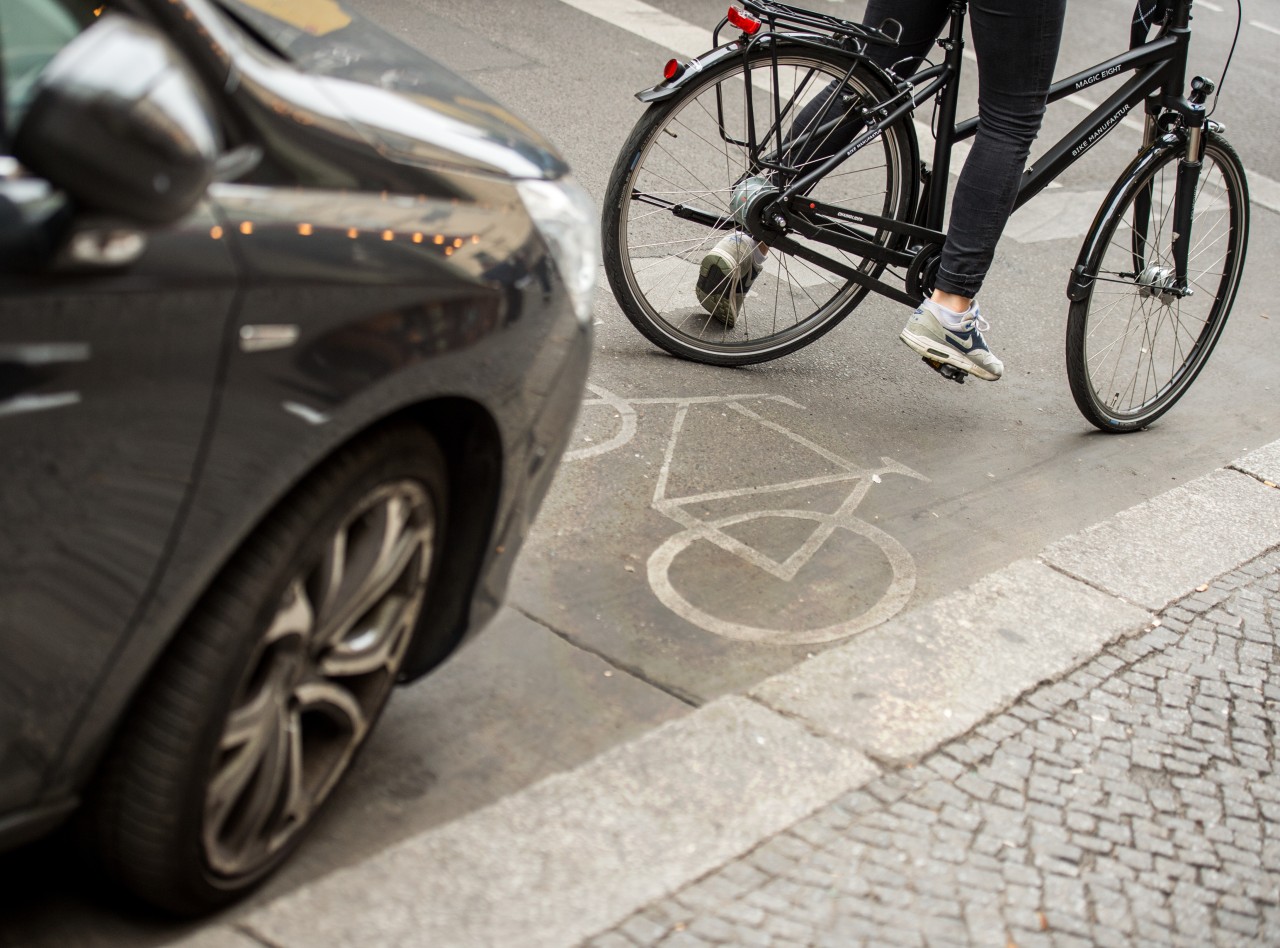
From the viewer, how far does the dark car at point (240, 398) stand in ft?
5.89

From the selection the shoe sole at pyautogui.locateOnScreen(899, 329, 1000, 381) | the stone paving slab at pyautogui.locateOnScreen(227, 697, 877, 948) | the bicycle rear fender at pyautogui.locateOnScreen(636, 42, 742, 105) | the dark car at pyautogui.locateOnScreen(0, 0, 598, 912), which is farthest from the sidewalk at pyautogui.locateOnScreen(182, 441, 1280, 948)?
the bicycle rear fender at pyautogui.locateOnScreen(636, 42, 742, 105)

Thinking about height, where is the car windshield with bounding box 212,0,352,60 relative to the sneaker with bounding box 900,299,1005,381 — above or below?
above

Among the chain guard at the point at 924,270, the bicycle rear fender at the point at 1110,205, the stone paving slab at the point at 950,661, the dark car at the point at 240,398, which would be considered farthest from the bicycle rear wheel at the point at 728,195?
the dark car at the point at 240,398

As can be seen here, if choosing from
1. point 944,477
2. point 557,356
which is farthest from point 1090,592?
point 557,356

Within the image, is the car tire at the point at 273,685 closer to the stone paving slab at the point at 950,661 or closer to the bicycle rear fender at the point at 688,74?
the stone paving slab at the point at 950,661

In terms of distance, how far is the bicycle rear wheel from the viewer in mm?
4609

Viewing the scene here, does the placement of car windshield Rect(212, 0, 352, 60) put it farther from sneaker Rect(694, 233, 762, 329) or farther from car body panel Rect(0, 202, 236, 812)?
sneaker Rect(694, 233, 762, 329)

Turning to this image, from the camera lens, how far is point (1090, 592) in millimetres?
4168

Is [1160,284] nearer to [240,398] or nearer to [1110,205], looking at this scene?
[1110,205]

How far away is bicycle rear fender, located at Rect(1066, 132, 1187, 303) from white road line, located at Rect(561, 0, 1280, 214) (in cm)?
408

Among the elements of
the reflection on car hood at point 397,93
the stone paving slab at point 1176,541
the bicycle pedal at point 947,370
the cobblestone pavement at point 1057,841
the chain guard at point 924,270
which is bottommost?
the cobblestone pavement at point 1057,841

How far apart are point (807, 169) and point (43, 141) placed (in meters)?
3.41

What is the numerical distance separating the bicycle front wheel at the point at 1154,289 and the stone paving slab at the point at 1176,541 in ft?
1.55

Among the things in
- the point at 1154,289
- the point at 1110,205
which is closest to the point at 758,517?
the point at 1110,205
